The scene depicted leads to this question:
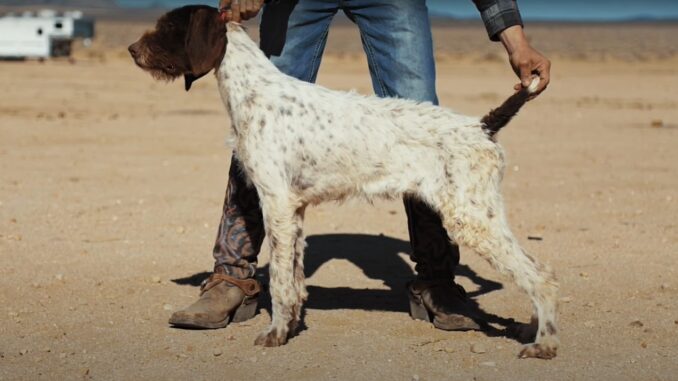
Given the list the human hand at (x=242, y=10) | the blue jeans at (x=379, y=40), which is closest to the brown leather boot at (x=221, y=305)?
the blue jeans at (x=379, y=40)

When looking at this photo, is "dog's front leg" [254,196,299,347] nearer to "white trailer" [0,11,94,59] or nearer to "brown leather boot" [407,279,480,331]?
"brown leather boot" [407,279,480,331]

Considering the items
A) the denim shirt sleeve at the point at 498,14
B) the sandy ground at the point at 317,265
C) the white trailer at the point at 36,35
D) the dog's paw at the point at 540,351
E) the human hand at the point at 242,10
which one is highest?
the denim shirt sleeve at the point at 498,14

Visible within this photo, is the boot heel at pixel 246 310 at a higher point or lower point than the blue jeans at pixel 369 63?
lower

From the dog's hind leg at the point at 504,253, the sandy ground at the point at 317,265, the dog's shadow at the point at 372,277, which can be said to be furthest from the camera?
the dog's shadow at the point at 372,277

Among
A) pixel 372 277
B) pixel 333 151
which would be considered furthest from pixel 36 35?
pixel 333 151

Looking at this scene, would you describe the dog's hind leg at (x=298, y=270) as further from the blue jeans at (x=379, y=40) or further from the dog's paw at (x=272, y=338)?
the blue jeans at (x=379, y=40)

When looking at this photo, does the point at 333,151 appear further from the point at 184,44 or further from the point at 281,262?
the point at 184,44

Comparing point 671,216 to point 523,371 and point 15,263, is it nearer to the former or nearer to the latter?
point 523,371

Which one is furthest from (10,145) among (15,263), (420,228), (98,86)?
(98,86)

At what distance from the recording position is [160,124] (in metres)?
16.6

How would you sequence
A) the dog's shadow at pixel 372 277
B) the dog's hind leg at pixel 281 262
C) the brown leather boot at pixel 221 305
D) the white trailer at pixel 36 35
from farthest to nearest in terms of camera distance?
1. the white trailer at pixel 36 35
2. the dog's shadow at pixel 372 277
3. the brown leather boot at pixel 221 305
4. the dog's hind leg at pixel 281 262

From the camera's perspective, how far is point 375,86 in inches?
239

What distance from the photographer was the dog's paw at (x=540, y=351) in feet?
17.4

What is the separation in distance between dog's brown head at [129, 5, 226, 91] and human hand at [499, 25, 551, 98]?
147 cm
